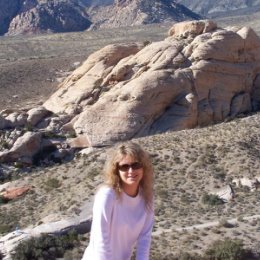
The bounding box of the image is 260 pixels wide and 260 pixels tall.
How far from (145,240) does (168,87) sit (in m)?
30.2

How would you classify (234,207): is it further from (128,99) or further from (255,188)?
(128,99)

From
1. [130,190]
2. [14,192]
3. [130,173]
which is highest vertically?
[130,173]

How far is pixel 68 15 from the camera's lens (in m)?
177

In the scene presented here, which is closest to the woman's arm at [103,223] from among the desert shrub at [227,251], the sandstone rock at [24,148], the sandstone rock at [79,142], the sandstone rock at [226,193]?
the desert shrub at [227,251]

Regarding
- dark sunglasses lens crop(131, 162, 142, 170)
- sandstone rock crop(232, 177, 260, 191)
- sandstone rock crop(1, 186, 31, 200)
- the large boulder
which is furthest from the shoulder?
the large boulder

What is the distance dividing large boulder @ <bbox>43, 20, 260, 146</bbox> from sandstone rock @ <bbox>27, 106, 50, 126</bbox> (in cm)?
94

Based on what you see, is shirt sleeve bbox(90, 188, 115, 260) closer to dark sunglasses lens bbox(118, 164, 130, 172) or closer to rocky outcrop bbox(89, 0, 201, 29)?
dark sunglasses lens bbox(118, 164, 130, 172)

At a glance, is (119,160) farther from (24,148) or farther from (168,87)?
(168,87)

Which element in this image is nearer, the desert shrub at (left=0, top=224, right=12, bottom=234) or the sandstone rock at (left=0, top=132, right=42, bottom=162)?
the desert shrub at (left=0, top=224, right=12, bottom=234)

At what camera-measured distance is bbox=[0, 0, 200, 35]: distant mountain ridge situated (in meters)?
170

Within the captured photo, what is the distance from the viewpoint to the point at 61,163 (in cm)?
3384

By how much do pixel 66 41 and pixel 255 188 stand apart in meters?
91.2

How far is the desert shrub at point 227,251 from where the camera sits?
1845cm

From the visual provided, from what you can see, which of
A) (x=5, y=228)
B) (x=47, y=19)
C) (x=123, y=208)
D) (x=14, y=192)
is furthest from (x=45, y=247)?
(x=47, y=19)
